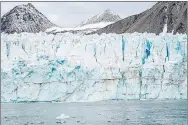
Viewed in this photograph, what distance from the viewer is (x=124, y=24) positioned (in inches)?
2660

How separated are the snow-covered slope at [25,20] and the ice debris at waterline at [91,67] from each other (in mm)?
61301

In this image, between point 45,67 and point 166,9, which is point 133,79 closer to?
point 45,67

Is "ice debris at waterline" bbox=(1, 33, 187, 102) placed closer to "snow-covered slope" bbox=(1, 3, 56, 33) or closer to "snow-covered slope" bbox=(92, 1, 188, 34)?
"snow-covered slope" bbox=(92, 1, 188, 34)

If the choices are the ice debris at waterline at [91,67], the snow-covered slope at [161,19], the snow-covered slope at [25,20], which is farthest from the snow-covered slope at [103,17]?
the ice debris at waterline at [91,67]

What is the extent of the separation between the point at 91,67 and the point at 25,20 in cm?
6852

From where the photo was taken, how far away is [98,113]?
1980 cm

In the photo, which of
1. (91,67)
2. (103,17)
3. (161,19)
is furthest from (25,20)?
(91,67)

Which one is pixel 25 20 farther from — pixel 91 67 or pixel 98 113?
pixel 98 113

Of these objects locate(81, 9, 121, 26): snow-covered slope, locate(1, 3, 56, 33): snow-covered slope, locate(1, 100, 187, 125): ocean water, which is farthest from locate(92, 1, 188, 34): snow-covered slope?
locate(1, 100, 187, 125): ocean water

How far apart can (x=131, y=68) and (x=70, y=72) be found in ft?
11.2

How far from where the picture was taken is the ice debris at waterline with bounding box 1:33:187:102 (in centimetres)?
2356

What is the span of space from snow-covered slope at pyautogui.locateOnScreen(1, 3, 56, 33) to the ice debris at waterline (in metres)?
61.3

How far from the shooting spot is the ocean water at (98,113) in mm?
Answer: 17031

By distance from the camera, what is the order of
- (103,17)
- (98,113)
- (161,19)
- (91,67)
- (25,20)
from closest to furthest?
(98,113) → (91,67) → (161,19) → (25,20) → (103,17)
